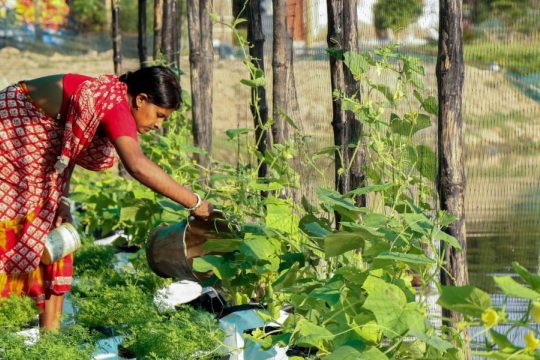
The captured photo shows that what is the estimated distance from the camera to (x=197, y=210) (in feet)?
13.6

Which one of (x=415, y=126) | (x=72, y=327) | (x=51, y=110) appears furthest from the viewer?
(x=51, y=110)

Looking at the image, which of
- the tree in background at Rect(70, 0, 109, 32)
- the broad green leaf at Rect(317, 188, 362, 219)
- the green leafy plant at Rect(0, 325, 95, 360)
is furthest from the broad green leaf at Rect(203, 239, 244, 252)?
the tree in background at Rect(70, 0, 109, 32)

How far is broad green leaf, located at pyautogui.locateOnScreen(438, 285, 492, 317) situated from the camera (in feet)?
7.95

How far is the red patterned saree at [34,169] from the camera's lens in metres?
4.30

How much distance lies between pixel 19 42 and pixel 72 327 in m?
25.4

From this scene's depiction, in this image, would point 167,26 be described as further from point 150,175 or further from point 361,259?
point 361,259

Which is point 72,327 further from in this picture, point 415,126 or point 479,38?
point 479,38

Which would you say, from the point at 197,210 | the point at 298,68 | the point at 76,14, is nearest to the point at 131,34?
the point at 76,14

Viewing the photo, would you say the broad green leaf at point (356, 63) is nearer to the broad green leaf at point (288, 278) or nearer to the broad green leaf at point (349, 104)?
the broad green leaf at point (349, 104)

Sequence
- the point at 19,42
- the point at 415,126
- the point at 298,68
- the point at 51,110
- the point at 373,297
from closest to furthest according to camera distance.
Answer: the point at 373,297 < the point at 415,126 < the point at 51,110 < the point at 298,68 < the point at 19,42

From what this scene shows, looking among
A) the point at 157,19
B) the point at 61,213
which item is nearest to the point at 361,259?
the point at 61,213

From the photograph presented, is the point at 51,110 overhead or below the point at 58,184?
overhead

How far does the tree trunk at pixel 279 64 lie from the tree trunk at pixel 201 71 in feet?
5.04

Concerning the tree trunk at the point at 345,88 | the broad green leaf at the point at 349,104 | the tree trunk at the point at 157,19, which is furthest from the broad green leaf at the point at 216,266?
the tree trunk at the point at 157,19
